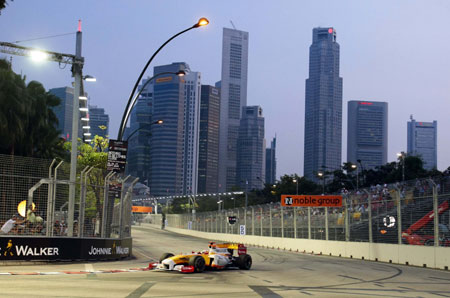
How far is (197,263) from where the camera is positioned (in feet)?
65.3

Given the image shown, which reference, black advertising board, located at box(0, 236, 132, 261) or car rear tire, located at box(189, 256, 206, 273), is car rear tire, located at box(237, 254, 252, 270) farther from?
black advertising board, located at box(0, 236, 132, 261)

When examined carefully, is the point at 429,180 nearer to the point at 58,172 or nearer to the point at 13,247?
the point at 58,172

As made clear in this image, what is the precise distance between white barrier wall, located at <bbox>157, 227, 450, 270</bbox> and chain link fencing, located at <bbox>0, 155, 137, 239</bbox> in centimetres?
1287

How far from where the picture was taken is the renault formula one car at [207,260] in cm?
1980

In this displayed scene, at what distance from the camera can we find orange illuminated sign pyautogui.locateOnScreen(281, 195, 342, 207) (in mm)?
40497

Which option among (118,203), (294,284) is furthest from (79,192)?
(294,284)

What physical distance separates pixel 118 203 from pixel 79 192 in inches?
163

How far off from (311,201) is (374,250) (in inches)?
558

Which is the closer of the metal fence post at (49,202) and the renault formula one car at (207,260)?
the renault formula one car at (207,260)

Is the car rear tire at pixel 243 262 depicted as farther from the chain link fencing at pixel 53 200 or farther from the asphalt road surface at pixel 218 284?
the chain link fencing at pixel 53 200

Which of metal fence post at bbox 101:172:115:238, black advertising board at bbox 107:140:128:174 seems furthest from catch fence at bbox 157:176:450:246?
metal fence post at bbox 101:172:115:238

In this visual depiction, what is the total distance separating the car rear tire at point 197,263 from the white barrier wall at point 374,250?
11.0m

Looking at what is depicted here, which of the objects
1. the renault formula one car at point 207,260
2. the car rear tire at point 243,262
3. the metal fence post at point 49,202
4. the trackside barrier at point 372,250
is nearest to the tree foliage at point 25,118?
the trackside barrier at point 372,250

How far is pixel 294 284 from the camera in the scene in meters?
16.5
